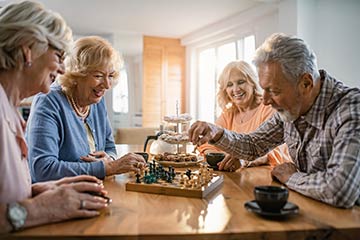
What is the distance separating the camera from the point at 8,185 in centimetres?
98

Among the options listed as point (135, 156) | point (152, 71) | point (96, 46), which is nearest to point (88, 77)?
point (96, 46)

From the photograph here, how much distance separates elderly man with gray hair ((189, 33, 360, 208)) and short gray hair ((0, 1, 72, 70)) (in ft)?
2.42

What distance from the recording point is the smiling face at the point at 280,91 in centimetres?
136

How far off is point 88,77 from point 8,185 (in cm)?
82

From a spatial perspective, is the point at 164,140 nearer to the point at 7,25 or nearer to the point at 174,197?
the point at 174,197

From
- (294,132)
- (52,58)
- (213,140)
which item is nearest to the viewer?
(52,58)

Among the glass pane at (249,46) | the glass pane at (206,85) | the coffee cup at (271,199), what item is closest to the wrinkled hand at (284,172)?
the coffee cup at (271,199)

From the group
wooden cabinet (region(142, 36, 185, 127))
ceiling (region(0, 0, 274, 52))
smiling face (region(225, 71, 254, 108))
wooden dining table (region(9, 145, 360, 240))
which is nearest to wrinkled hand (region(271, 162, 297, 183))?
wooden dining table (region(9, 145, 360, 240))

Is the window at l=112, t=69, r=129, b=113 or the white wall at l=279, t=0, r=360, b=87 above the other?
the white wall at l=279, t=0, r=360, b=87

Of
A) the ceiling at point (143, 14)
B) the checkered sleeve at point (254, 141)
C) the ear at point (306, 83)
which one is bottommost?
the checkered sleeve at point (254, 141)

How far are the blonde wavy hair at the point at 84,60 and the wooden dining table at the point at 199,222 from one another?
657mm

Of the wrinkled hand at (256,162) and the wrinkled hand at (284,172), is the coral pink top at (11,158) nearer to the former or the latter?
the wrinkled hand at (284,172)

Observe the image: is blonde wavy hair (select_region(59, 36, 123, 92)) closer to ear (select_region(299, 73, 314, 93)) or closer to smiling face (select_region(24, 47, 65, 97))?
smiling face (select_region(24, 47, 65, 97))

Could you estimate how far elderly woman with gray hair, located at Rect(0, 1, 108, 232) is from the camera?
965 mm
